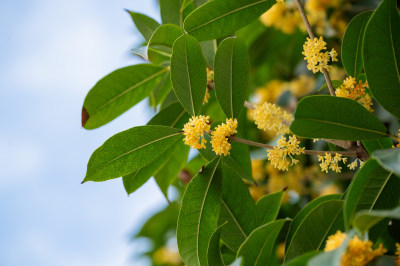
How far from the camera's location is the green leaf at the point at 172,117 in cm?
132

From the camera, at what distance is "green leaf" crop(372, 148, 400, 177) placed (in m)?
0.69

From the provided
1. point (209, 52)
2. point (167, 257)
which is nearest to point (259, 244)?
point (209, 52)

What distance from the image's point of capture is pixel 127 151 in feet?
3.47

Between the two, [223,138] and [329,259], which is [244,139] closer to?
[223,138]

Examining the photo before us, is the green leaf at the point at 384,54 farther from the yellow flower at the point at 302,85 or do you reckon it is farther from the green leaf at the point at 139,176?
the yellow flower at the point at 302,85

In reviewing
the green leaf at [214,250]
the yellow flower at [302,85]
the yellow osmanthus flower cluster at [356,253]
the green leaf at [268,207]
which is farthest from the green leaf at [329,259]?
the yellow flower at [302,85]

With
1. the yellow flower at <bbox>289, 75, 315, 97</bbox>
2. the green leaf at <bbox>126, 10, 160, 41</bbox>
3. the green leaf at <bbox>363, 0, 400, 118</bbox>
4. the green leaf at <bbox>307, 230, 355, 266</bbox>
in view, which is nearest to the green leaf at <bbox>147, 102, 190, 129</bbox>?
the green leaf at <bbox>126, 10, 160, 41</bbox>

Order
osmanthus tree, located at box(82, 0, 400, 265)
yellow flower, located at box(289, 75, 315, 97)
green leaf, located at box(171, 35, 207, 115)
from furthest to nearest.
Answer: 1. yellow flower, located at box(289, 75, 315, 97)
2. green leaf, located at box(171, 35, 207, 115)
3. osmanthus tree, located at box(82, 0, 400, 265)

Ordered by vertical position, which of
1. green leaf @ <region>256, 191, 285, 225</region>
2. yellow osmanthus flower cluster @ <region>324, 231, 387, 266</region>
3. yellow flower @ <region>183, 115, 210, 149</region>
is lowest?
green leaf @ <region>256, 191, 285, 225</region>

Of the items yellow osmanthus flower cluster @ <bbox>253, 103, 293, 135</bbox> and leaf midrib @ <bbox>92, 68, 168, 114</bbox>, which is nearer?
yellow osmanthus flower cluster @ <bbox>253, 103, 293, 135</bbox>

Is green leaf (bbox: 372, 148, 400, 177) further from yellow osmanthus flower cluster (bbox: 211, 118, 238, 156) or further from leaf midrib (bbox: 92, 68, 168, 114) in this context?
leaf midrib (bbox: 92, 68, 168, 114)

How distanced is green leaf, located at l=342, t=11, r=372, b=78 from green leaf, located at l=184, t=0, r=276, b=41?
21 centimetres

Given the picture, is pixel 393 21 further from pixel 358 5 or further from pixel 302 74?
pixel 302 74

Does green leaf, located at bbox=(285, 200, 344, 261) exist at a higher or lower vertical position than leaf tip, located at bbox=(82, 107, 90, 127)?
lower
